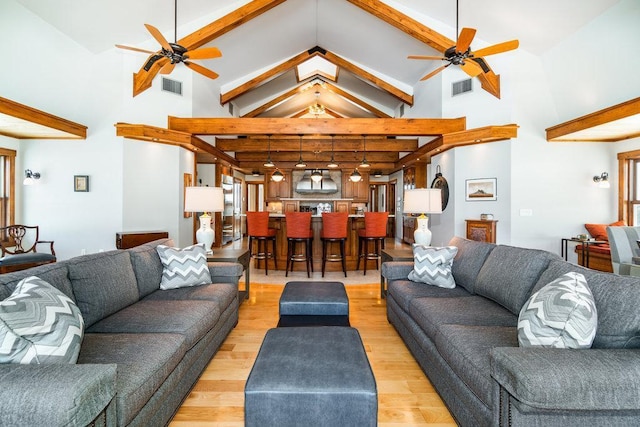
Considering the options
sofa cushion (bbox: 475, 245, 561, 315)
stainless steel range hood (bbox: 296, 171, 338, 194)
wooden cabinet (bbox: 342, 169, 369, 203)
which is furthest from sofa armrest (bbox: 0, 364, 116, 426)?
wooden cabinet (bbox: 342, 169, 369, 203)

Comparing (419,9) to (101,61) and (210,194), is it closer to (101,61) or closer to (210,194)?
(210,194)

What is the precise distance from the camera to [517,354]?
1224 millimetres

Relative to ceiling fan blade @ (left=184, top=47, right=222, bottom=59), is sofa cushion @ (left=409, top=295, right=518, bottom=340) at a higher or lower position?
lower

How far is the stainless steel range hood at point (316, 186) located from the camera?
33.9 feet

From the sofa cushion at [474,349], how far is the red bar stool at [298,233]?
11.7ft

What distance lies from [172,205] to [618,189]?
26.0ft

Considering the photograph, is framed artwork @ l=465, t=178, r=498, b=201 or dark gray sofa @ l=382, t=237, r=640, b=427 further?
framed artwork @ l=465, t=178, r=498, b=201

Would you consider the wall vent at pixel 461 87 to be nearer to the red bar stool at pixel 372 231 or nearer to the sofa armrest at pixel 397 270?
the red bar stool at pixel 372 231

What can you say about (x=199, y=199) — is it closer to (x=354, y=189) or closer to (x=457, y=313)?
(x=457, y=313)

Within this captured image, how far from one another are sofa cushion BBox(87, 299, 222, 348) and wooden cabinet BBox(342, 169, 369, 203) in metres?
8.47

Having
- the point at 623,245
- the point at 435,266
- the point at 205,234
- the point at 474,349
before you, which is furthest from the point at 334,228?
the point at 474,349

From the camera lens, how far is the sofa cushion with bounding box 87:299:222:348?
188 cm

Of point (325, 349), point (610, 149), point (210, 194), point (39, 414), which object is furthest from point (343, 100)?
point (39, 414)

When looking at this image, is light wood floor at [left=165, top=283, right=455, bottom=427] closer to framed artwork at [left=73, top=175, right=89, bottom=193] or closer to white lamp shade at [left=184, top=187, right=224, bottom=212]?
white lamp shade at [left=184, top=187, right=224, bottom=212]
